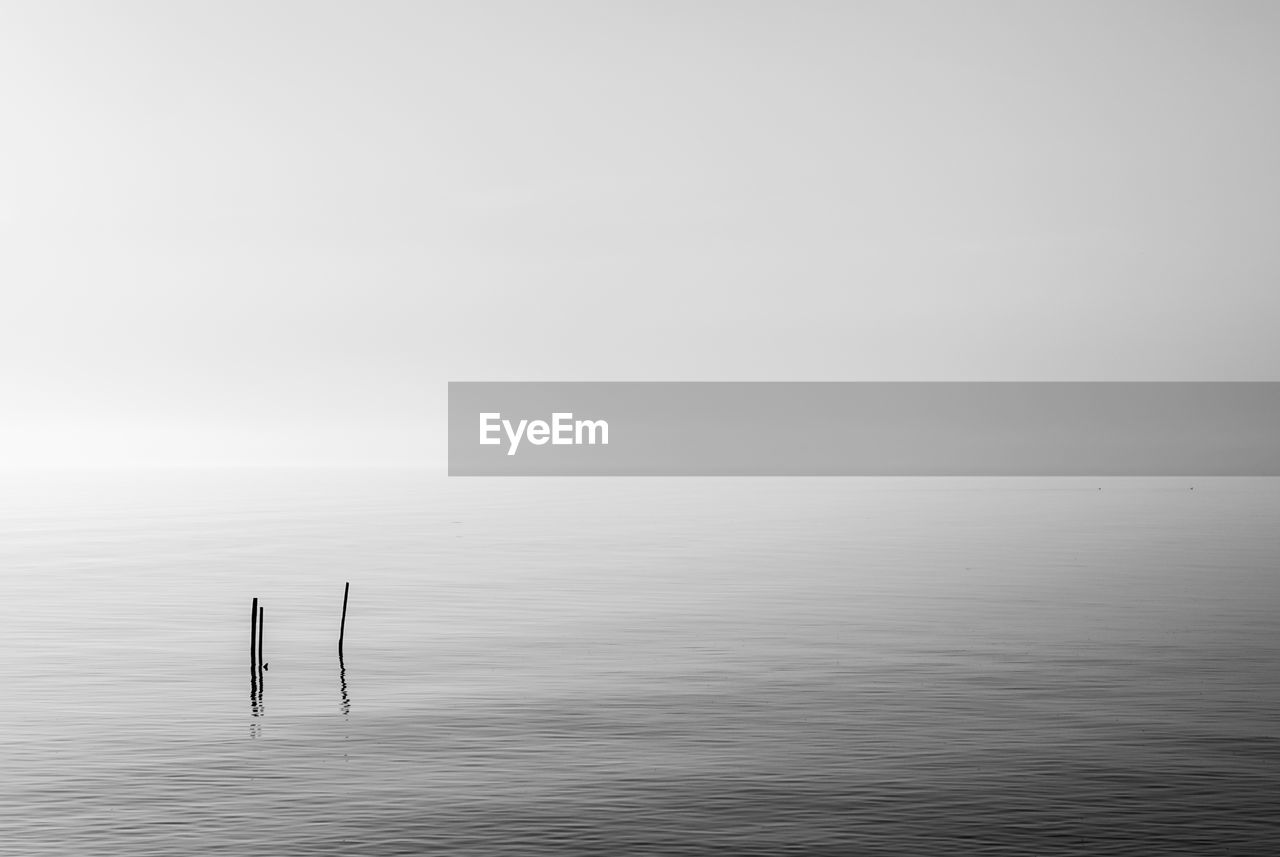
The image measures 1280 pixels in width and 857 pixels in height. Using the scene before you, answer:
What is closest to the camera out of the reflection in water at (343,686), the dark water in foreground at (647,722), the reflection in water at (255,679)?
the dark water in foreground at (647,722)

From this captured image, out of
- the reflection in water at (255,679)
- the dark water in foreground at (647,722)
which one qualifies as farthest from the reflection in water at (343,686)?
the reflection in water at (255,679)

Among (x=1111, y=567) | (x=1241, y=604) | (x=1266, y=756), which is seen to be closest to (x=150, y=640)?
(x=1266, y=756)

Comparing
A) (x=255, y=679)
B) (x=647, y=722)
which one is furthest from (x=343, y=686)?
(x=647, y=722)

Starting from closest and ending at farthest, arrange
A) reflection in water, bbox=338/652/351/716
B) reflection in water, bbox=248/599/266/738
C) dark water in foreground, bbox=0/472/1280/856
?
1. dark water in foreground, bbox=0/472/1280/856
2. reflection in water, bbox=338/652/351/716
3. reflection in water, bbox=248/599/266/738

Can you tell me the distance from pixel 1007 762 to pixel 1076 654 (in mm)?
39064

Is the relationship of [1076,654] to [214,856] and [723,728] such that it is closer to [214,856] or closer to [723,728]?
[723,728]

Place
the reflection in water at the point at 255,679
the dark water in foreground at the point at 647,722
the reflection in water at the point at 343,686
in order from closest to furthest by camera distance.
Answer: the dark water in foreground at the point at 647,722 < the reflection in water at the point at 343,686 < the reflection in water at the point at 255,679

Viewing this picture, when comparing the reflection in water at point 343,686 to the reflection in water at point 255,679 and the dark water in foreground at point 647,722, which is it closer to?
the dark water in foreground at point 647,722

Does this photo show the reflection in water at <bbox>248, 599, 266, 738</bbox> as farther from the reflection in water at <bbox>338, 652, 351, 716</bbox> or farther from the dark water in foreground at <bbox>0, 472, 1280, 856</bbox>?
the reflection in water at <bbox>338, 652, 351, 716</bbox>

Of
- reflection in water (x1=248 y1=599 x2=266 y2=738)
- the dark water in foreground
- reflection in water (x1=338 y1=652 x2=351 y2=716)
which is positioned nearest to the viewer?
the dark water in foreground

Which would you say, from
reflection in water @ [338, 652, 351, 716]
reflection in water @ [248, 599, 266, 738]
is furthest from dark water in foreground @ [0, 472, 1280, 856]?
reflection in water @ [248, 599, 266, 738]

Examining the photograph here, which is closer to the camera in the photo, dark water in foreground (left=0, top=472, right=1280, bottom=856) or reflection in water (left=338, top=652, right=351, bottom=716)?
dark water in foreground (left=0, top=472, right=1280, bottom=856)

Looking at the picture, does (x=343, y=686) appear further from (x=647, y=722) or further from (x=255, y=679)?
(x=647, y=722)

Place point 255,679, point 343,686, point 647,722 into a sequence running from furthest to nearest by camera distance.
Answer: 1. point 255,679
2. point 343,686
3. point 647,722
